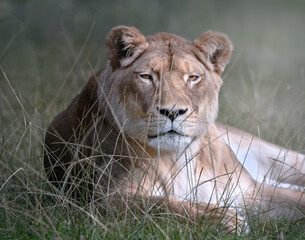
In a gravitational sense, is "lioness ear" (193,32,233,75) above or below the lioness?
above

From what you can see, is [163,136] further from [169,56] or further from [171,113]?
[169,56]

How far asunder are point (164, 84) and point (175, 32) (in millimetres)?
11514

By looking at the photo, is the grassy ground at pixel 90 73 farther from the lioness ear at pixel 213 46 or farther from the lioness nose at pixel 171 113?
the lioness nose at pixel 171 113

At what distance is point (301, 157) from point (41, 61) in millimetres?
6233

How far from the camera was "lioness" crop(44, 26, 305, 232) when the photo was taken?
4078mm

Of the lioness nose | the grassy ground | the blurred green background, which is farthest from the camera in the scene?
the blurred green background

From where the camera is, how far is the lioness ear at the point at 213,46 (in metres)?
4.60

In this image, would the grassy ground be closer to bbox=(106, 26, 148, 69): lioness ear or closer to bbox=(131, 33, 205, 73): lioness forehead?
bbox=(106, 26, 148, 69): lioness ear

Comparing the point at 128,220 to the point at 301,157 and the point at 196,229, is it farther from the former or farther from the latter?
the point at 301,157

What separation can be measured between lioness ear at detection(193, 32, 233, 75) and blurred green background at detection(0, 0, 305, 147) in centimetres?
156

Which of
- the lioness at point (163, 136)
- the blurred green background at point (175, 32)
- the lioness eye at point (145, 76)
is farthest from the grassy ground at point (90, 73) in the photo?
the lioness eye at point (145, 76)

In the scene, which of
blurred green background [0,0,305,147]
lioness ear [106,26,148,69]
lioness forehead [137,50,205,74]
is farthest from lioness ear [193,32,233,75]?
blurred green background [0,0,305,147]

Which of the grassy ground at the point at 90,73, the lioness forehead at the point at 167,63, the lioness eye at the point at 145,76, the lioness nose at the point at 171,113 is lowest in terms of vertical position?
the grassy ground at the point at 90,73

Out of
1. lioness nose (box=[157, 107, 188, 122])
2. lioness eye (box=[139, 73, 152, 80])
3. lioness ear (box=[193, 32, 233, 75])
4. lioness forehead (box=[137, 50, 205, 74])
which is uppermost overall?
lioness ear (box=[193, 32, 233, 75])
